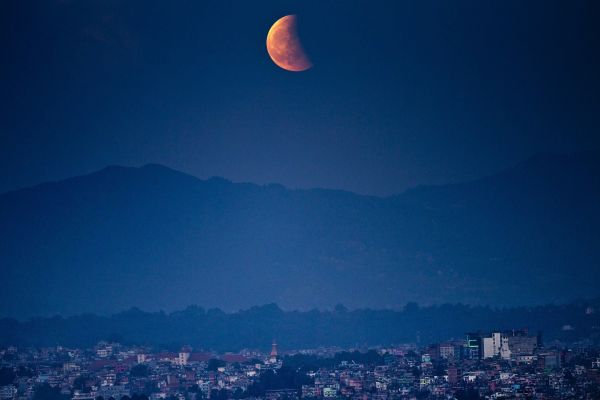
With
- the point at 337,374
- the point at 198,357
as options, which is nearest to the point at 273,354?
the point at 198,357

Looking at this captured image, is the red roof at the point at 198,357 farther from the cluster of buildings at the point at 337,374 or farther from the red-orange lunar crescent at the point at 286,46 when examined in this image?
the red-orange lunar crescent at the point at 286,46

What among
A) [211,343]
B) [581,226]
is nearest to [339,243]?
[581,226]

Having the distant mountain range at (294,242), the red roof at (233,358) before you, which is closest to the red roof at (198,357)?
the red roof at (233,358)

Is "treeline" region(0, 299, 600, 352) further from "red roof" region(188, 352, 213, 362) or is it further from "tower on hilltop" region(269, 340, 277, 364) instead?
"red roof" region(188, 352, 213, 362)

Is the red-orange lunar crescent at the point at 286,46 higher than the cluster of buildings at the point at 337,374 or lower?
higher

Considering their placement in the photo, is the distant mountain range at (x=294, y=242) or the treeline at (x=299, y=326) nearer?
the treeline at (x=299, y=326)

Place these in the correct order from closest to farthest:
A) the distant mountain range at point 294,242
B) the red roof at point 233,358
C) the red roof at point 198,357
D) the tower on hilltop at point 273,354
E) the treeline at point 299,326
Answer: the tower on hilltop at point 273,354
the red roof at point 198,357
the red roof at point 233,358
the treeline at point 299,326
the distant mountain range at point 294,242

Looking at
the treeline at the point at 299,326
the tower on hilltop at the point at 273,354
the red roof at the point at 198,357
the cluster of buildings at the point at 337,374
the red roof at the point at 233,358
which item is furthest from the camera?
the treeline at the point at 299,326

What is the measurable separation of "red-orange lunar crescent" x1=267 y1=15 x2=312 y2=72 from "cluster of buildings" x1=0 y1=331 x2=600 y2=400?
9.83 m

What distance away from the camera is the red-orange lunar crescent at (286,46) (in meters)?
34.0

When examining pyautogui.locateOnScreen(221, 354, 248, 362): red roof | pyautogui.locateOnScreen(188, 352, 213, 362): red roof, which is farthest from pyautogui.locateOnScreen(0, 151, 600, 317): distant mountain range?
pyautogui.locateOnScreen(188, 352, 213, 362): red roof

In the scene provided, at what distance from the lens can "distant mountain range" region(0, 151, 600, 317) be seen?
1736 inches

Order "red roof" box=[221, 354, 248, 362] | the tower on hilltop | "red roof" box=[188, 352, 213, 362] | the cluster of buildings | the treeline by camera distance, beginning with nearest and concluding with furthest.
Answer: the cluster of buildings < the tower on hilltop < "red roof" box=[188, 352, 213, 362] < "red roof" box=[221, 354, 248, 362] < the treeline

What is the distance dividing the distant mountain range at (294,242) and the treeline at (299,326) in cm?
393
